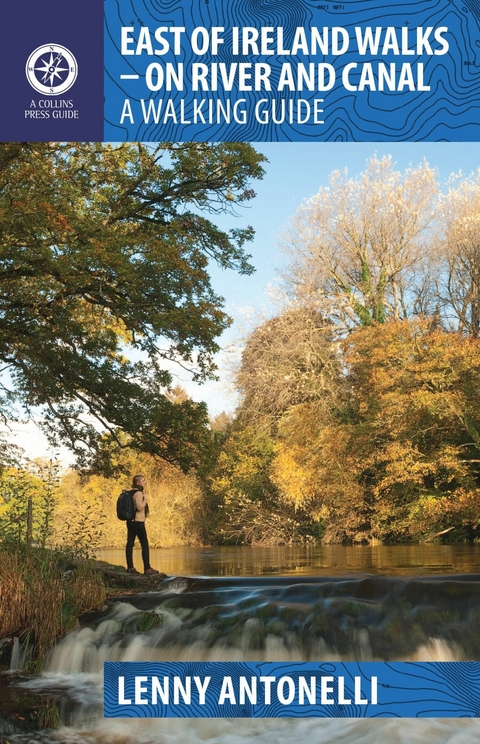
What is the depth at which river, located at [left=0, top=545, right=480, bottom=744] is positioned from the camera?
528 centimetres

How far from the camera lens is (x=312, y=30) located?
5.44 metres

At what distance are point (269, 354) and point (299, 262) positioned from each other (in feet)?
5.19

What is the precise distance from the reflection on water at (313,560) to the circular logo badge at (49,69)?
18.5 ft

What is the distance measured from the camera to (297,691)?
5262 mm

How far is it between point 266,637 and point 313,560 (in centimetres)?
380

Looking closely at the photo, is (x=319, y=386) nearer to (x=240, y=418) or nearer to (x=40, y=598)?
(x=240, y=418)

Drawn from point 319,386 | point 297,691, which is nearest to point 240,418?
point 319,386

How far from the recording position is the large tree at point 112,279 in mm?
9211

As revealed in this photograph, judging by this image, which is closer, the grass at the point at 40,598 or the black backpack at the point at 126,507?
the grass at the point at 40,598

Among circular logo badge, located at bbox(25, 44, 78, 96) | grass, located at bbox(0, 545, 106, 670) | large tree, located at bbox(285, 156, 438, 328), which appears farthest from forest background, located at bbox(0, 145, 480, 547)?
circular logo badge, located at bbox(25, 44, 78, 96)

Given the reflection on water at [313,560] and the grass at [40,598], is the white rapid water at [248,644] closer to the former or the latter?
the grass at [40,598]

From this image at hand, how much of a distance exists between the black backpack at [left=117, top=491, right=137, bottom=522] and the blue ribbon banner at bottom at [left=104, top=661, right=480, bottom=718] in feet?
9.71

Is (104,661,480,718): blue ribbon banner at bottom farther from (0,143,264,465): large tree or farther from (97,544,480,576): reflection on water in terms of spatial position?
(0,143,264,465): large tree

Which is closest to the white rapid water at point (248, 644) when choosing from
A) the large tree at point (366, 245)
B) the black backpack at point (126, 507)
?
the black backpack at point (126, 507)
